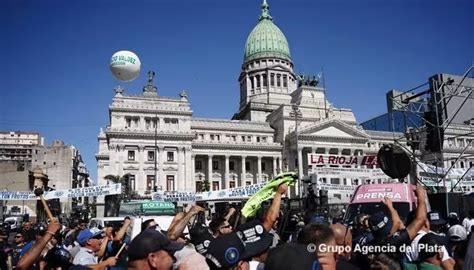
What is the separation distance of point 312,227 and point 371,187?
9.94 meters

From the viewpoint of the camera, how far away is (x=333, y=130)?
6888 cm

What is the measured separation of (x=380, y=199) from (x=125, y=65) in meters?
8.96

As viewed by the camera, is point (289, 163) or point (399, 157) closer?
point (399, 157)

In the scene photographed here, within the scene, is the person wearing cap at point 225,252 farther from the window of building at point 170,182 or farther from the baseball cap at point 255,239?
the window of building at point 170,182

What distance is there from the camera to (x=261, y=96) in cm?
8450

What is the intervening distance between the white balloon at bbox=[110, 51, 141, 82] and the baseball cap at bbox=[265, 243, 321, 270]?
39.5 ft

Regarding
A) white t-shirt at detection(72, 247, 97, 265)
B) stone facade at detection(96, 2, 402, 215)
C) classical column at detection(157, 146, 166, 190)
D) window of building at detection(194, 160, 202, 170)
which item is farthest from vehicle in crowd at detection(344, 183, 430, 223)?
window of building at detection(194, 160, 202, 170)

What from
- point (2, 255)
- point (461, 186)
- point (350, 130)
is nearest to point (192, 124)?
point (350, 130)

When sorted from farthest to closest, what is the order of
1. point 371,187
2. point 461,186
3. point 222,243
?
point 461,186 < point 371,187 < point 222,243

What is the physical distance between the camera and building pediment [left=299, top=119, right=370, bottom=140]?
6681 cm

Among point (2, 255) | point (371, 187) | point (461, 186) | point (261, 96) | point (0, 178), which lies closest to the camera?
point (2, 255)

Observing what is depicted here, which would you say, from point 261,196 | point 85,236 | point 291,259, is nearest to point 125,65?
point 261,196

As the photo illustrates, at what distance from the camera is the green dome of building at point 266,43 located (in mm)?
87750

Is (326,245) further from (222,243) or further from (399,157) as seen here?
(399,157)
